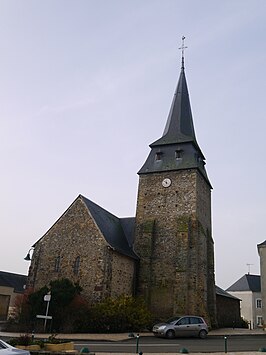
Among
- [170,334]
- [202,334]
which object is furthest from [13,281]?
[202,334]

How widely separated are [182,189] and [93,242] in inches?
285

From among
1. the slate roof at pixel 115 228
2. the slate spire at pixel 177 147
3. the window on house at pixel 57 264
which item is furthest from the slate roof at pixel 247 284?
the window on house at pixel 57 264

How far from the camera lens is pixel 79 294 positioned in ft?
64.5

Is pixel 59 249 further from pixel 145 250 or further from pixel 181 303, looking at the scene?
pixel 181 303

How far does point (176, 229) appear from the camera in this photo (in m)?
23.9

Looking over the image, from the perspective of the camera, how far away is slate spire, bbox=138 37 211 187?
2589 cm

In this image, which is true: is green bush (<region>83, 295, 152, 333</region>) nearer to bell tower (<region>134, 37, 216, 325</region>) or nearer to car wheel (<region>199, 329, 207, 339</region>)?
bell tower (<region>134, 37, 216, 325</region>)

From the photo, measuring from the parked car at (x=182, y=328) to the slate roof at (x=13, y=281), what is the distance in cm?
2363

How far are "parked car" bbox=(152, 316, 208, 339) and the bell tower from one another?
4728 millimetres

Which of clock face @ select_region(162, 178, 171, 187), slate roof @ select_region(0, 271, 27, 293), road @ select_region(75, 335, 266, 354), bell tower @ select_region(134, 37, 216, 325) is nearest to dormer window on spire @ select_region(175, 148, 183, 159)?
bell tower @ select_region(134, 37, 216, 325)

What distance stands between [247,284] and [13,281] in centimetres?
2604

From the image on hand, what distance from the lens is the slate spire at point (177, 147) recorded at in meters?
25.9

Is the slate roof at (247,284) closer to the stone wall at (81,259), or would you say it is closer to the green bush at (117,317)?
the stone wall at (81,259)

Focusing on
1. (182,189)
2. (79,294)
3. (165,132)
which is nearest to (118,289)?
(79,294)
